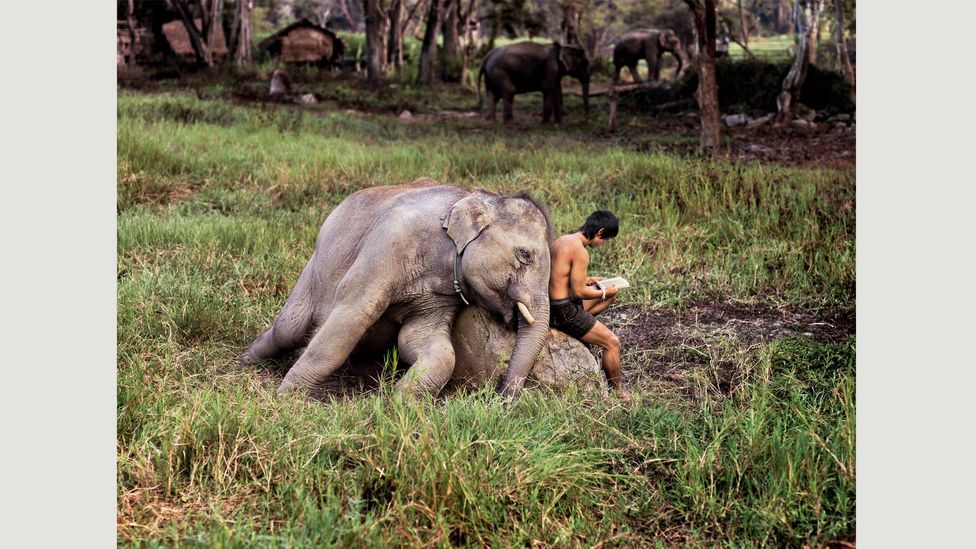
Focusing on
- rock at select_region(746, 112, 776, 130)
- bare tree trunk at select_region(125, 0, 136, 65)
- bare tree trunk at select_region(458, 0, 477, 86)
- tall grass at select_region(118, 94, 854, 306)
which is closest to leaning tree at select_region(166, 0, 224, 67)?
bare tree trunk at select_region(125, 0, 136, 65)

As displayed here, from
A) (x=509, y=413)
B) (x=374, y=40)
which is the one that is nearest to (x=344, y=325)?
(x=509, y=413)

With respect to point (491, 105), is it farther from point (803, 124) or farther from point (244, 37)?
point (244, 37)

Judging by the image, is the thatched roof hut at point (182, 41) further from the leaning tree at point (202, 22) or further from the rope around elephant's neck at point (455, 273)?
the rope around elephant's neck at point (455, 273)

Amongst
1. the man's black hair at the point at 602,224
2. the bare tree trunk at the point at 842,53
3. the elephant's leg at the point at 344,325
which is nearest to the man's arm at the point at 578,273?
the man's black hair at the point at 602,224

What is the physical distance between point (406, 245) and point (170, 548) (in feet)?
6.81

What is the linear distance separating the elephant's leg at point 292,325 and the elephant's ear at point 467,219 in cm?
105

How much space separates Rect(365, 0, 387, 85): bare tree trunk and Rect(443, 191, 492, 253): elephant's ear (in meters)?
16.9

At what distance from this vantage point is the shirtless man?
16.6 ft

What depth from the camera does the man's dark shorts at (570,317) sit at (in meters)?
5.13

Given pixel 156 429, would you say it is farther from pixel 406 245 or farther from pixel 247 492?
pixel 406 245

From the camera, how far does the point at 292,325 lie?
562 centimetres

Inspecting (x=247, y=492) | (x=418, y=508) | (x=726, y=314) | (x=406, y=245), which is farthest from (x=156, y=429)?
(x=726, y=314)

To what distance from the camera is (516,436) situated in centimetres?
406

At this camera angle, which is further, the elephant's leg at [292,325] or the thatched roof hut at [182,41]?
Answer: the thatched roof hut at [182,41]
